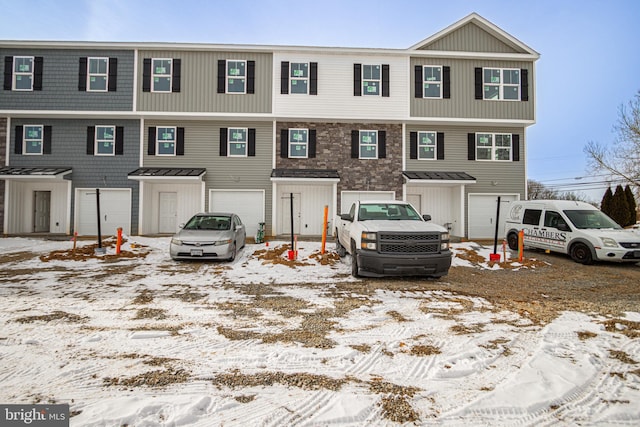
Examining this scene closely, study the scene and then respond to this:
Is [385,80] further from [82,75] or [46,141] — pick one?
[46,141]

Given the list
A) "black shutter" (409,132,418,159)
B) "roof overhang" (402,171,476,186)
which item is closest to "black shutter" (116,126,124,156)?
"roof overhang" (402,171,476,186)

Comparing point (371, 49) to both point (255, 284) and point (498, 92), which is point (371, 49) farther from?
point (255, 284)

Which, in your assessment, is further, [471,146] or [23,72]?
[471,146]

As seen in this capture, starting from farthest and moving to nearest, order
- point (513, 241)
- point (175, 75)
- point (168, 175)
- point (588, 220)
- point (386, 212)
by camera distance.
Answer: point (175, 75)
point (168, 175)
point (513, 241)
point (588, 220)
point (386, 212)

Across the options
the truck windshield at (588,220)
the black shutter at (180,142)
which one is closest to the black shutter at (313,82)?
the black shutter at (180,142)

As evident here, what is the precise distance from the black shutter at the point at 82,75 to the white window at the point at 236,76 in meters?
7.06

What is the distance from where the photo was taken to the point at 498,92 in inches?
653

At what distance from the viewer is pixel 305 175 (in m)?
15.5

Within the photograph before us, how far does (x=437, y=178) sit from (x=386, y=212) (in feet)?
28.0

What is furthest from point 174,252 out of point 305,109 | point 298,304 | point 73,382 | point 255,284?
point 305,109

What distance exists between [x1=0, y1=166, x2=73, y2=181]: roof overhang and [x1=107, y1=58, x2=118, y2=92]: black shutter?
15.2 ft

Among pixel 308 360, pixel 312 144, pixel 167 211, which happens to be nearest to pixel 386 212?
pixel 308 360

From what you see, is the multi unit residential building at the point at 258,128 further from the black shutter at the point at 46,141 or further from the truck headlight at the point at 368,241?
the truck headlight at the point at 368,241

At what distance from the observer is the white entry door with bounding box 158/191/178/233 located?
1686cm
